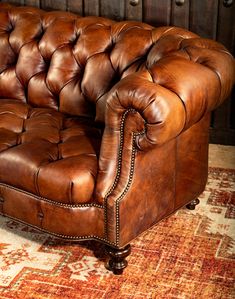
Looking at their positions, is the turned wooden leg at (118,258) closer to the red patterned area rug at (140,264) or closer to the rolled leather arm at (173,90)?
the red patterned area rug at (140,264)

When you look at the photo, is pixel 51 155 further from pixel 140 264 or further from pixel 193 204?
pixel 193 204

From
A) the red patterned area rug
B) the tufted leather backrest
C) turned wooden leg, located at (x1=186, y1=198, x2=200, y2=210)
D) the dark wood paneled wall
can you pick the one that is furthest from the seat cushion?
the dark wood paneled wall

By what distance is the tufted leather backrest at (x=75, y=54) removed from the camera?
2625 millimetres

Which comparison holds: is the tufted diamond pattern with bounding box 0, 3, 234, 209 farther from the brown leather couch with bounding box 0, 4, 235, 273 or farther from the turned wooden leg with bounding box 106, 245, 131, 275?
the turned wooden leg with bounding box 106, 245, 131, 275

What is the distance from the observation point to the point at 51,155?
2426 mm

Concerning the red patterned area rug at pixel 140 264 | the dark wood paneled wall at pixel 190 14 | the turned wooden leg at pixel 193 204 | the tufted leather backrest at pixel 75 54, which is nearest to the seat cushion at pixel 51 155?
the tufted leather backrest at pixel 75 54

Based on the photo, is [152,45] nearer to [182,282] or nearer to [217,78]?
[217,78]

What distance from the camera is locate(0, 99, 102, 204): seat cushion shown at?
2.29 meters

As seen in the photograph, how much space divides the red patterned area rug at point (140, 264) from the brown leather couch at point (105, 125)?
0.11m

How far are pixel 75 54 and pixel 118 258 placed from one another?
3.25ft

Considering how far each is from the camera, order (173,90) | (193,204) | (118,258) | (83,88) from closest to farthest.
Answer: (173,90)
(118,258)
(83,88)
(193,204)

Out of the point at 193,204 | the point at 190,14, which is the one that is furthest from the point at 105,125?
the point at 190,14

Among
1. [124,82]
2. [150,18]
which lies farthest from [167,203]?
[150,18]

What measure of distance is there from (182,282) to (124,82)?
79 cm
